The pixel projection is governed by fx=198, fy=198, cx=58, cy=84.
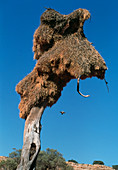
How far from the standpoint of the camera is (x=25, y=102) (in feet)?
29.9

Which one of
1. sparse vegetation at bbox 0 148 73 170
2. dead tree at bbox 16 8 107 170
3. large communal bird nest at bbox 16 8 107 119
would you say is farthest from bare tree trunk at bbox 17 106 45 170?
sparse vegetation at bbox 0 148 73 170

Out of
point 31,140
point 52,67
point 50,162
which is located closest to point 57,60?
point 52,67

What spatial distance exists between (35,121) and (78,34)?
14.8 ft

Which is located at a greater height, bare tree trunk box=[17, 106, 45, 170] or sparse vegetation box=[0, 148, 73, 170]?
sparse vegetation box=[0, 148, 73, 170]

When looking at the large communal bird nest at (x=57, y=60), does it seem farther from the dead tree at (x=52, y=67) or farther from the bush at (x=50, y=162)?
the bush at (x=50, y=162)

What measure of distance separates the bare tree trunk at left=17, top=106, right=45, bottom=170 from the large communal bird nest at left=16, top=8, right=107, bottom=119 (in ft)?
1.34

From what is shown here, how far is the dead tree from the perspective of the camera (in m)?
8.06

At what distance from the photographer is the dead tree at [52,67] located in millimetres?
8062

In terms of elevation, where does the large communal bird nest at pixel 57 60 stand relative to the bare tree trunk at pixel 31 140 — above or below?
above

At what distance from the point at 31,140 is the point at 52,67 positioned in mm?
3236

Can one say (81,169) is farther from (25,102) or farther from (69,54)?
(69,54)

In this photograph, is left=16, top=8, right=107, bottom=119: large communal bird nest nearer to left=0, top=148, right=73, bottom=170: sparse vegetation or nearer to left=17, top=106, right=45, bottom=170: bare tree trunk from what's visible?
left=17, top=106, right=45, bottom=170: bare tree trunk

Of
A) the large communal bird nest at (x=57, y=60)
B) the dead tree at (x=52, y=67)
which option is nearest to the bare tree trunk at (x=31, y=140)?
the dead tree at (x=52, y=67)

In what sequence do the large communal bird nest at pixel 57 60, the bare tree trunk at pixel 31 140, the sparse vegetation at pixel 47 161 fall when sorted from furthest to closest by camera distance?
1. the sparse vegetation at pixel 47 161
2. the large communal bird nest at pixel 57 60
3. the bare tree trunk at pixel 31 140
